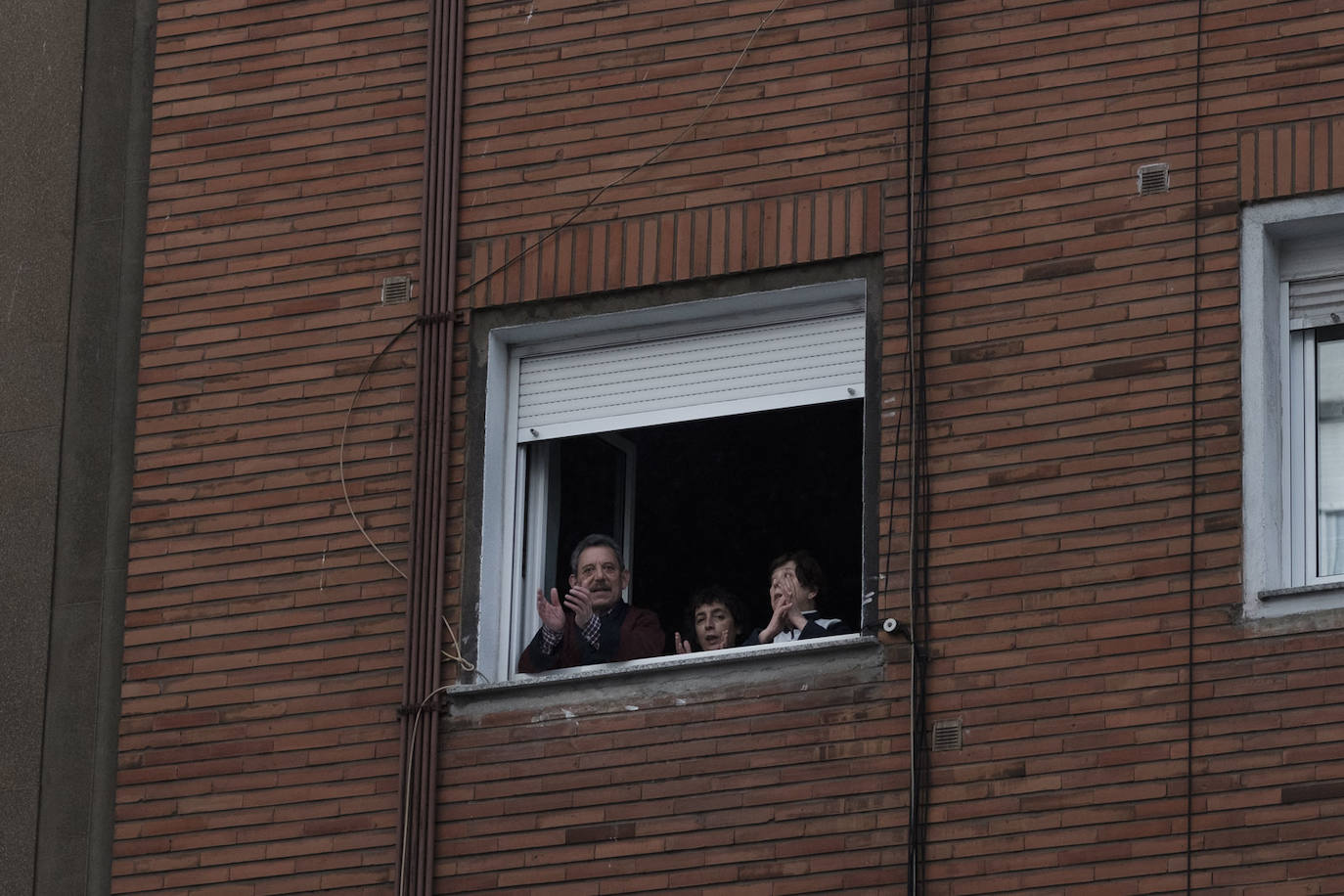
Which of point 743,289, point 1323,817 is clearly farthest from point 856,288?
point 1323,817

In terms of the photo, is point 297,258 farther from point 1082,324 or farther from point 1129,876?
point 1129,876

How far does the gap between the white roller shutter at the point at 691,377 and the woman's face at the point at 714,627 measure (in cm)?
81

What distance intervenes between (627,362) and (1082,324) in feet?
6.72

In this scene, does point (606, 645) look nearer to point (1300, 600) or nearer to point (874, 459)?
point (874, 459)

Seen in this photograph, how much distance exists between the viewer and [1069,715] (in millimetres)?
11500

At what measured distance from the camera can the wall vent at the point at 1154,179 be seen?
12.1 meters

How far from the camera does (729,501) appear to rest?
15.1 m

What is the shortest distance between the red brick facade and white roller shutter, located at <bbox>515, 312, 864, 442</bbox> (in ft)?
0.96

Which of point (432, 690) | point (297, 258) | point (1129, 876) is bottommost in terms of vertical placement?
point (1129, 876)

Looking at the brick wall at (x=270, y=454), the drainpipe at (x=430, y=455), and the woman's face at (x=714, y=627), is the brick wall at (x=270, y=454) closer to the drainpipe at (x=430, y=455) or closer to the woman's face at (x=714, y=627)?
the drainpipe at (x=430, y=455)

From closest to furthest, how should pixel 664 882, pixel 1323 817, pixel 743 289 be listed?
pixel 1323 817
pixel 664 882
pixel 743 289

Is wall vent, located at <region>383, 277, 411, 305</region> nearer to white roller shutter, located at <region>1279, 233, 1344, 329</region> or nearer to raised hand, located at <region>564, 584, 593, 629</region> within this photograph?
raised hand, located at <region>564, 584, 593, 629</region>

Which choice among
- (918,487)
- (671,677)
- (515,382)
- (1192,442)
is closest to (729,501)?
(515,382)

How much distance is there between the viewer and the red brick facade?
11.5 metres
